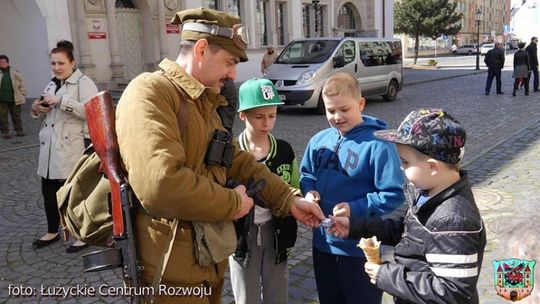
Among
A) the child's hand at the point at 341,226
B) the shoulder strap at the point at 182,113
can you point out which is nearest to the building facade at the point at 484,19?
the child's hand at the point at 341,226

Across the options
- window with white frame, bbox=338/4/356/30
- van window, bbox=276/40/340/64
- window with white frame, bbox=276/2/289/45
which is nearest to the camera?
van window, bbox=276/40/340/64

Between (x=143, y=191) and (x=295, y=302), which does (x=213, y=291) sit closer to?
(x=143, y=191)

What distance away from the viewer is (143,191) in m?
1.60

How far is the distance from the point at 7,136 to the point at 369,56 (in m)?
9.80

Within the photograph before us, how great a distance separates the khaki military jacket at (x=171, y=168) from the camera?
62.5 inches

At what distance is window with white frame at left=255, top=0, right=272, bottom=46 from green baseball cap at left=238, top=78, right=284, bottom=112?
790 inches

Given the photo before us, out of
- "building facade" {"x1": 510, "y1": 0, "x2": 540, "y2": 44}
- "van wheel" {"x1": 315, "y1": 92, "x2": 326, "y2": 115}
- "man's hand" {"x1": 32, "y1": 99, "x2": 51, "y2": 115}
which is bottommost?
"van wheel" {"x1": 315, "y1": 92, "x2": 326, "y2": 115}

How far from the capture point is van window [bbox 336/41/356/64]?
43.9ft

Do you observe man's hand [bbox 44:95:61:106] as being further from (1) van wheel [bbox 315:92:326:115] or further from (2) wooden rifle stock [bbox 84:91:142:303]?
(1) van wheel [bbox 315:92:326:115]

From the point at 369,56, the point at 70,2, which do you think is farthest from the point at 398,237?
the point at 70,2

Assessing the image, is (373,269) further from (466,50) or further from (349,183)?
(466,50)

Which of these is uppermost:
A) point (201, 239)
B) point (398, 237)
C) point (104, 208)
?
point (104, 208)

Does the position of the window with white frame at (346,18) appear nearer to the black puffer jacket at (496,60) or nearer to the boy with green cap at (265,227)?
the black puffer jacket at (496,60)

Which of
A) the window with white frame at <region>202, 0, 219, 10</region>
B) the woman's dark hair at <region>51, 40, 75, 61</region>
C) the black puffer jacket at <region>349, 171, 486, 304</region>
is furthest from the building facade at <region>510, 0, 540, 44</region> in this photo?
the black puffer jacket at <region>349, 171, 486, 304</region>
